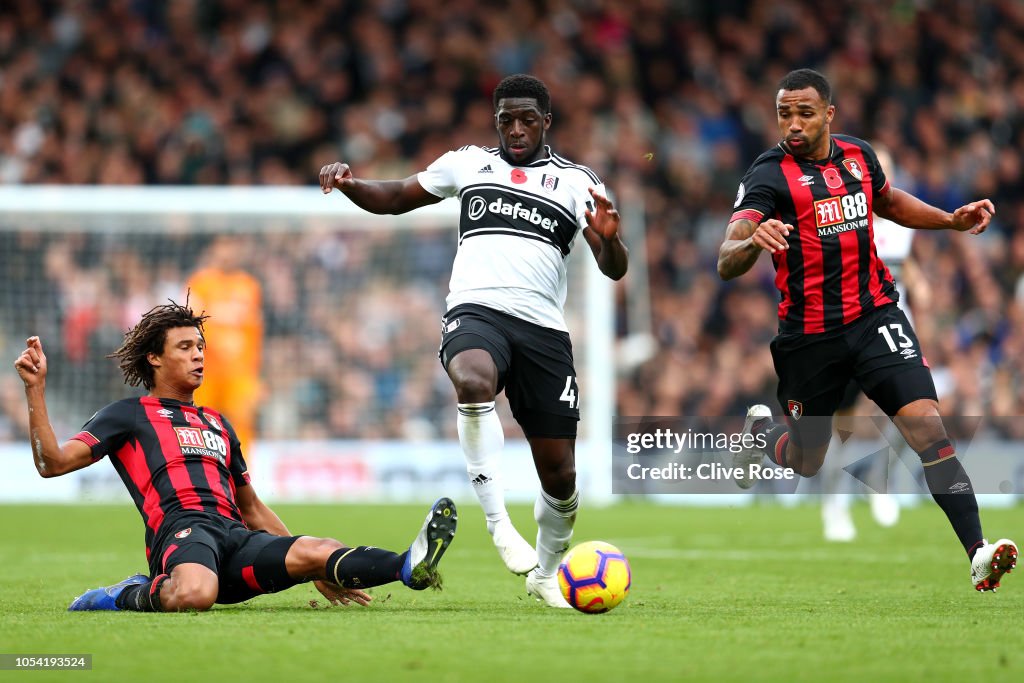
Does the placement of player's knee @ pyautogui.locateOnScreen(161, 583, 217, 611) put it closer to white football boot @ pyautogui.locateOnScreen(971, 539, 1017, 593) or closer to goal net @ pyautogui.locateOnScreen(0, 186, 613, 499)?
white football boot @ pyautogui.locateOnScreen(971, 539, 1017, 593)

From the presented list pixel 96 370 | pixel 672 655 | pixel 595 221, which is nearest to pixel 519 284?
pixel 595 221

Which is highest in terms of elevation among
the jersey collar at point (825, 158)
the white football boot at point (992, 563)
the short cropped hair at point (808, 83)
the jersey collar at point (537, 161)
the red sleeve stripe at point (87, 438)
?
the short cropped hair at point (808, 83)

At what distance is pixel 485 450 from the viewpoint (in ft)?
22.6

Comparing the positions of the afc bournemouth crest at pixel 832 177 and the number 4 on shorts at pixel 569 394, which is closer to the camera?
the number 4 on shorts at pixel 569 394

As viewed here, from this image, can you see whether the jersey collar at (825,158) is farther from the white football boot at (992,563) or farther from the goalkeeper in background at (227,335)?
the goalkeeper in background at (227,335)

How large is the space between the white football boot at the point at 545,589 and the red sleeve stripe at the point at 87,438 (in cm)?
217

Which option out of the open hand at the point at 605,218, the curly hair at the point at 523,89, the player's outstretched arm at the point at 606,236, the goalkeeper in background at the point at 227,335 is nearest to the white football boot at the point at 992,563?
the player's outstretched arm at the point at 606,236

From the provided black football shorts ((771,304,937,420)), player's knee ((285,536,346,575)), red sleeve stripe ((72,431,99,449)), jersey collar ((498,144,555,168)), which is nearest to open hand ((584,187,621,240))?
jersey collar ((498,144,555,168))

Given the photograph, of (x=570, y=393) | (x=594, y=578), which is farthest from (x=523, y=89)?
(x=594, y=578)

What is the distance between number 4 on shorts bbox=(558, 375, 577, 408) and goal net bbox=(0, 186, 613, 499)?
9.56 metres

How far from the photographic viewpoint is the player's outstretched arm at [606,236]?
6.79 m

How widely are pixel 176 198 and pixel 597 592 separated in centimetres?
1105

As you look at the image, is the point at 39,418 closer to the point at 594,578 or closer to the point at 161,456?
the point at 161,456

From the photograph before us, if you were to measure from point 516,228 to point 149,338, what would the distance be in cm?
187
